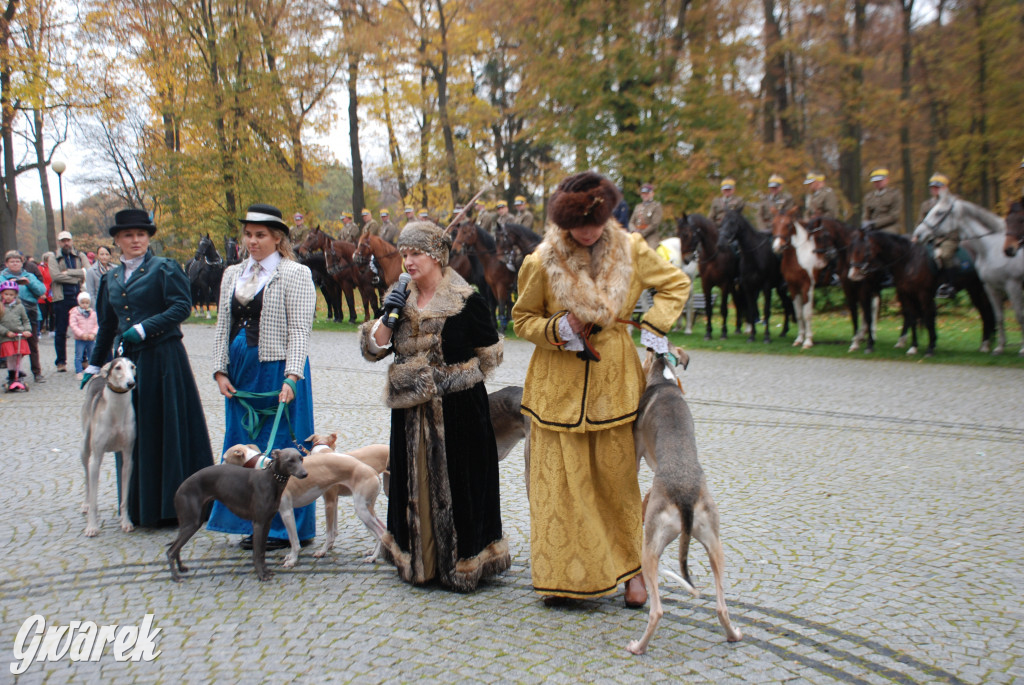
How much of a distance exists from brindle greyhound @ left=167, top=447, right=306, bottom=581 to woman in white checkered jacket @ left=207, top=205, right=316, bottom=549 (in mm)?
374

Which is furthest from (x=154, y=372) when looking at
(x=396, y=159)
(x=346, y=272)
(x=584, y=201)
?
(x=396, y=159)

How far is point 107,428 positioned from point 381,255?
12604 mm

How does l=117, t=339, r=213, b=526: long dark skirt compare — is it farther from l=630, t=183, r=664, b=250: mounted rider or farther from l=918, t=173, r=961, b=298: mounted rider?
l=630, t=183, r=664, b=250: mounted rider

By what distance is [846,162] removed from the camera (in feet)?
79.3

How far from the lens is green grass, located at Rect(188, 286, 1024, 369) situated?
488 inches

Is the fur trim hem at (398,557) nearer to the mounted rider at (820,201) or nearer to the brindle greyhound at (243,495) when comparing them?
the brindle greyhound at (243,495)

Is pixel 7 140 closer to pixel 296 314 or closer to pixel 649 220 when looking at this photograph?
pixel 649 220

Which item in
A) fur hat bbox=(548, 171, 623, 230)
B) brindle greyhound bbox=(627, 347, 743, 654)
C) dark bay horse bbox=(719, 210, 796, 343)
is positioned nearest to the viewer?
brindle greyhound bbox=(627, 347, 743, 654)

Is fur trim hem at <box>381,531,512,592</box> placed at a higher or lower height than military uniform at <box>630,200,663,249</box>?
lower

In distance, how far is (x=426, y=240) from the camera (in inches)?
154

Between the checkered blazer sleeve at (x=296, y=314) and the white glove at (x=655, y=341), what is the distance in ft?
6.60

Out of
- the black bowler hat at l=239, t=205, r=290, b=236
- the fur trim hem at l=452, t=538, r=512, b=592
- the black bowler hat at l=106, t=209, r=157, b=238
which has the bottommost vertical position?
the fur trim hem at l=452, t=538, r=512, b=592

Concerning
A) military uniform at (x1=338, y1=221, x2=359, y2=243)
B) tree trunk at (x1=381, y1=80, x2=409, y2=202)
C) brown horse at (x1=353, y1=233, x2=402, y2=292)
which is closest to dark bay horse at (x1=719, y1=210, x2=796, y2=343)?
brown horse at (x1=353, y1=233, x2=402, y2=292)

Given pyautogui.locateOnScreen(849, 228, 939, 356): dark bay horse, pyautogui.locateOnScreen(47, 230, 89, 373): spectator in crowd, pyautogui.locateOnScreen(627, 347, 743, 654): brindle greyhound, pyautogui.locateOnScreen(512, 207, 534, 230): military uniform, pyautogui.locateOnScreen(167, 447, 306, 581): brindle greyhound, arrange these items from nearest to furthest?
1. pyautogui.locateOnScreen(627, 347, 743, 654): brindle greyhound
2. pyautogui.locateOnScreen(167, 447, 306, 581): brindle greyhound
3. pyautogui.locateOnScreen(849, 228, 939, 356): dark bay horse
4. pyautogui.locateOnScreen(47, 230, 89, 373): spectator in crowd
5. pyautogui.locateOnScreen(512, 207, 534, 230): military uniform
